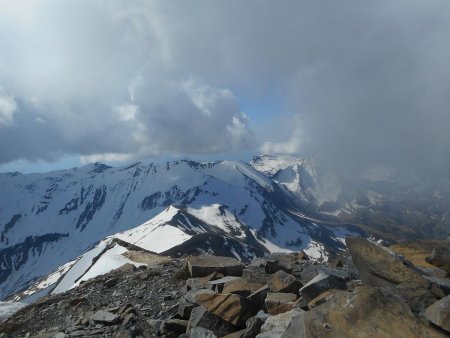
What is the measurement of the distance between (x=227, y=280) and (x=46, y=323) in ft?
35.1

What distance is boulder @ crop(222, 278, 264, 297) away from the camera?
56.1ft

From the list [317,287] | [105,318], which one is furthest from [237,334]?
[105,318]

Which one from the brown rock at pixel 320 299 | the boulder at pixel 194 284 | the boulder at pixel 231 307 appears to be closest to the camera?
the brown rock at pixel 320 299

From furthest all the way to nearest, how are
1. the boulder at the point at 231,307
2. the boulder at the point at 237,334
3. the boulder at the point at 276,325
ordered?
1. the boulder at the point at 231,307
2. the boulder at the point at 237,334
3. the boulder at the point at 276,325

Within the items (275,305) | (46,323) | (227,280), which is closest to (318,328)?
(275,305)

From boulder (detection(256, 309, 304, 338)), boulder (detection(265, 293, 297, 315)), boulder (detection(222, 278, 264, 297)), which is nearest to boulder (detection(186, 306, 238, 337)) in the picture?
boulder (detection(265, 293, 297, 315))

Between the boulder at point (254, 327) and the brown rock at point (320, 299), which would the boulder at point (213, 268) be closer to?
the boulder at point (254, 327)

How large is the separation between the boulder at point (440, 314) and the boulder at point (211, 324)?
6.56 meters

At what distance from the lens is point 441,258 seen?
56.5 feet

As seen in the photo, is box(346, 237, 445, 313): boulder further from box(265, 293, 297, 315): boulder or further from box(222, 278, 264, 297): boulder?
box(222, 278, 264, 297): boulder

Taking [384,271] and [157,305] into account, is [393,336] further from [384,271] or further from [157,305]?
[157,305]

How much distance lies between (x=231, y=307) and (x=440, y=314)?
7.06 m

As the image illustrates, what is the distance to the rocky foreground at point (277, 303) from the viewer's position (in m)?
10.2

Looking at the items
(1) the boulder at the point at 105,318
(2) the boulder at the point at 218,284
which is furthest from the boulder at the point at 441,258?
(1) the boulder at the point at 105,318
